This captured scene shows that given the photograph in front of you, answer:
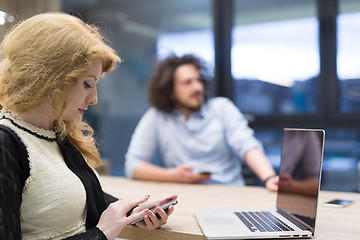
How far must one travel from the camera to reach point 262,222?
1068mm

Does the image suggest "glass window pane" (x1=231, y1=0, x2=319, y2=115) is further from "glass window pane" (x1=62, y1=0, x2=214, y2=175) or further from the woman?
the woman

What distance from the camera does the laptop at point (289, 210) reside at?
3.18ft

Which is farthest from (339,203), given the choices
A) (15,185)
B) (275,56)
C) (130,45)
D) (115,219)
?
(130,45)

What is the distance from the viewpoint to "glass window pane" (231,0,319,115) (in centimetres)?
305

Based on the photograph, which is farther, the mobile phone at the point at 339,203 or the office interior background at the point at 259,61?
the office interior background at the point at 259,61

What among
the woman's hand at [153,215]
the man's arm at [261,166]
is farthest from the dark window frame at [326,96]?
the woman's hand at [153,215]

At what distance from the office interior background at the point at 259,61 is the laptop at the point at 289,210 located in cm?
168

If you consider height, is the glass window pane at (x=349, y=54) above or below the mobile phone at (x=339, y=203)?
above

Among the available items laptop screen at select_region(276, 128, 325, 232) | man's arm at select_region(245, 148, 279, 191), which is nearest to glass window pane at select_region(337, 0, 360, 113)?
man's arm at select_region(245, 148, 279, 191)

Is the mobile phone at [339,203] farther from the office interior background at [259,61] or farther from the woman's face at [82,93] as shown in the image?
the office interior background at [259,61]

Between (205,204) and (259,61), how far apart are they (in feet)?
6.87

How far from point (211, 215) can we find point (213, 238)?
22 cm

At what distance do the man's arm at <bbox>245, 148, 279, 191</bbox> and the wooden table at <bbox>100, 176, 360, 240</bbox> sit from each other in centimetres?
10

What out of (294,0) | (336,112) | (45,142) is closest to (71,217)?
(45,142)
